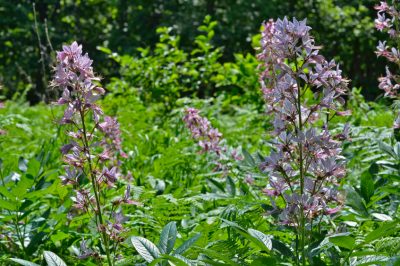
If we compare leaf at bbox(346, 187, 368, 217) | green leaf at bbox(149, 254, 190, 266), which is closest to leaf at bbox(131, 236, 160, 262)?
green leaf at bbox(149, 254, 190, 266)

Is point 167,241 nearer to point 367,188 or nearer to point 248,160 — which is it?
point 367,188

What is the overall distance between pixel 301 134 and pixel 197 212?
4.86ft

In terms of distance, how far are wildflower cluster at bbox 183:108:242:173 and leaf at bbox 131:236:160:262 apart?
1956 millimetres

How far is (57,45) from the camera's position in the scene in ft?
77.2

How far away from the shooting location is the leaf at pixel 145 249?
1.77 m

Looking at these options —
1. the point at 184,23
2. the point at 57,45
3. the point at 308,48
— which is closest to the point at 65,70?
the point at 308,48

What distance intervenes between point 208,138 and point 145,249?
7.37ft

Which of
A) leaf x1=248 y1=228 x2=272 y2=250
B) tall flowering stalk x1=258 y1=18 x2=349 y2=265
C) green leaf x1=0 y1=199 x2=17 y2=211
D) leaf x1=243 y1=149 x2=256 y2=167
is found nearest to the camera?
leaf x1=248 y1=228 x2=272 y2=250

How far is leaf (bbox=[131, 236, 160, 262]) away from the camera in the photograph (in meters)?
1.77

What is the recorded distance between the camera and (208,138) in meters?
4.02

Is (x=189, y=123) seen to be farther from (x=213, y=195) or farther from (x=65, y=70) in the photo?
(x=65, y=70)

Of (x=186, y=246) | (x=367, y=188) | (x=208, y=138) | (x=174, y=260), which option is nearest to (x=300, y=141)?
(x=186, y=246)

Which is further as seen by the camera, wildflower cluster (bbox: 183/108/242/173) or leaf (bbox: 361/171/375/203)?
wildflower cluster (bbox: 183/108/242/173)

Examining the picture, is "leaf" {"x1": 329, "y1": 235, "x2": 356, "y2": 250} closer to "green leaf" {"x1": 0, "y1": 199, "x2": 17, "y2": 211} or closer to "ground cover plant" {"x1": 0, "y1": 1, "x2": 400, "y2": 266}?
"ground cover plant" {"x1": 0, "y1": 1, "x2": 400, "y2": 266}
